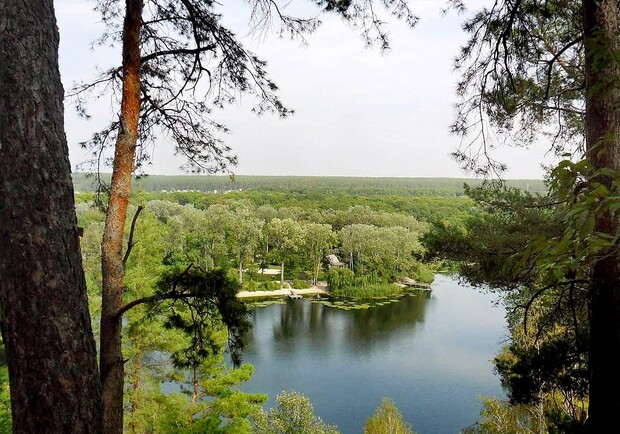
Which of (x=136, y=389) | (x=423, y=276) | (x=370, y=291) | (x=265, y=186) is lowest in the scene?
(x=370, y=291)

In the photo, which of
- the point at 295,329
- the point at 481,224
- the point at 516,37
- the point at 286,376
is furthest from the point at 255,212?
the point at 516,37

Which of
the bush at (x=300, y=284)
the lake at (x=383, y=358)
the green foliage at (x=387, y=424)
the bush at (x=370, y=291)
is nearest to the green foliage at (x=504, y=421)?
the green foliage at (x=387, y=424)

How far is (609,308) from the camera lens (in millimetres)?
1661

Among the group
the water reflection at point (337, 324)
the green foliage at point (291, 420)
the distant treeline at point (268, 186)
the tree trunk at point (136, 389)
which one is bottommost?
the water reflection at point (337, 324)

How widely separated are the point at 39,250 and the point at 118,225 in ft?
3.97

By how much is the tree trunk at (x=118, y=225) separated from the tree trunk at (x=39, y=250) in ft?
3.50

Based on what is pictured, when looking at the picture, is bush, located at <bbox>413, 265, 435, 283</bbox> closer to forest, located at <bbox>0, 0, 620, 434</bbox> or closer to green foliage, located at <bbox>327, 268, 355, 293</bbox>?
green foliage, located at <bbox>327, 268, 355, 293</bbox>

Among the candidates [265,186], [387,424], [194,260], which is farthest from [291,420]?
[265,186]

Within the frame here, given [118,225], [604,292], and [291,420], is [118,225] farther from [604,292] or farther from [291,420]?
[291,420]

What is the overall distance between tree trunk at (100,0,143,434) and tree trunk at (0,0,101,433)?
107 cm

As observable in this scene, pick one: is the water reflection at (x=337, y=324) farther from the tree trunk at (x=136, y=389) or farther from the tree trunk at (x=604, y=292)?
the tree trunk at (x=604, y=292)

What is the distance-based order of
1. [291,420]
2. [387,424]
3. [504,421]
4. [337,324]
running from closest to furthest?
1. [504,421]
2. [291,420]
3. [387,424]
4. [337,324]

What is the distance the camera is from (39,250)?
105 cm

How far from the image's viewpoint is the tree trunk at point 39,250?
39.1 inches
